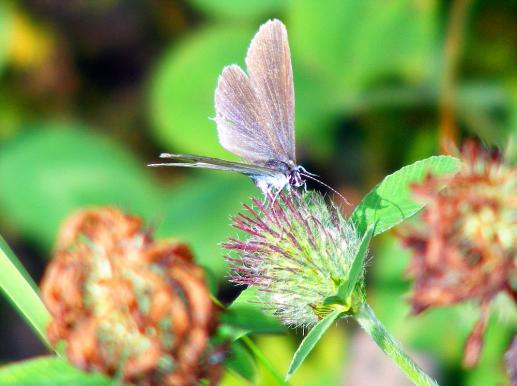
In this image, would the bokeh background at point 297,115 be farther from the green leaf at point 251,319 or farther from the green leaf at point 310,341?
the green leaf at point 310,341

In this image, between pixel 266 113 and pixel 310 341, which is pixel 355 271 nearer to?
pixel 310 341

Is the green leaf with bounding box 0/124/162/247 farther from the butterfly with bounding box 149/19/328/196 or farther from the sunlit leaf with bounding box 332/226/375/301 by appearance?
the sunlit leaf with bounding box 332/226/375/301

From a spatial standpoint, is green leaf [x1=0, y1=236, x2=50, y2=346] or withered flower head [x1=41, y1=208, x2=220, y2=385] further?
green leaf [x1=0, y1=236, x2=50, y2=346]

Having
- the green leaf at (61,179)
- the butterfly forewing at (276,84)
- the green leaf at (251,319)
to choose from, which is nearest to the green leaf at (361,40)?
the green leaf at (61,179)

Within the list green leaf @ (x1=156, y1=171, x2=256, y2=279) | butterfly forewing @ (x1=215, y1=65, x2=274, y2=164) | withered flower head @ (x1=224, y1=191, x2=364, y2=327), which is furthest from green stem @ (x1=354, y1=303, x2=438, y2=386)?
green leaf @ (x1=156, y1=171, x2=256, y2=279)

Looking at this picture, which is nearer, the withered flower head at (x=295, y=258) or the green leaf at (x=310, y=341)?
the green leaf at (x=310, y=341)

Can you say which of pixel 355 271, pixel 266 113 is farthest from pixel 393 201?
pixel 266 113

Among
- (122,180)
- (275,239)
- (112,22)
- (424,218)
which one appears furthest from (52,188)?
(424,218)
